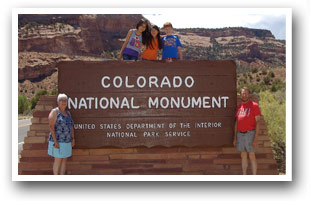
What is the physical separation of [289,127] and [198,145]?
1.36 meters

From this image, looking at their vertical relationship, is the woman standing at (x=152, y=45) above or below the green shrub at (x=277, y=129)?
above

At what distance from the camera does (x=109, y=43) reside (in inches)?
2391

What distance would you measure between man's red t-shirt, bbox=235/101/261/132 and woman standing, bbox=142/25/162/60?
5.29 feet

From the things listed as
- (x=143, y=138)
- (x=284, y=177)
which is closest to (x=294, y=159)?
(x=284, y=177)

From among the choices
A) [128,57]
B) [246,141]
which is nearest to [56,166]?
[128,57]

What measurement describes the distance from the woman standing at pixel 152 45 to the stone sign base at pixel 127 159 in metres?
1.46

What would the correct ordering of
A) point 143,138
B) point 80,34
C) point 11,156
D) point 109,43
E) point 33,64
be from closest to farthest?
point 11,156 < point 143,138 < point 33,64 < point 80,34 < point 109,43

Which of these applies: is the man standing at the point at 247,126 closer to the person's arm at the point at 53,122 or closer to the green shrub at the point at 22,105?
the person's arm at the point at 53,122

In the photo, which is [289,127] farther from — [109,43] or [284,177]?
[109,43]

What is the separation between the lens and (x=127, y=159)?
516 cm

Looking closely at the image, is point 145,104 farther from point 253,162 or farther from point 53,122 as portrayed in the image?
point 253,162

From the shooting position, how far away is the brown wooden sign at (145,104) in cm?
505

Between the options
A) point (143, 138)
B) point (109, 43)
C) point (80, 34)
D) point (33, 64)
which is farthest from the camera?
point (109, 43)

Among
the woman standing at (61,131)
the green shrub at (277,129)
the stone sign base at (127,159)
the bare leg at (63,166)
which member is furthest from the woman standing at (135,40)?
the green shrub at (277,129)
